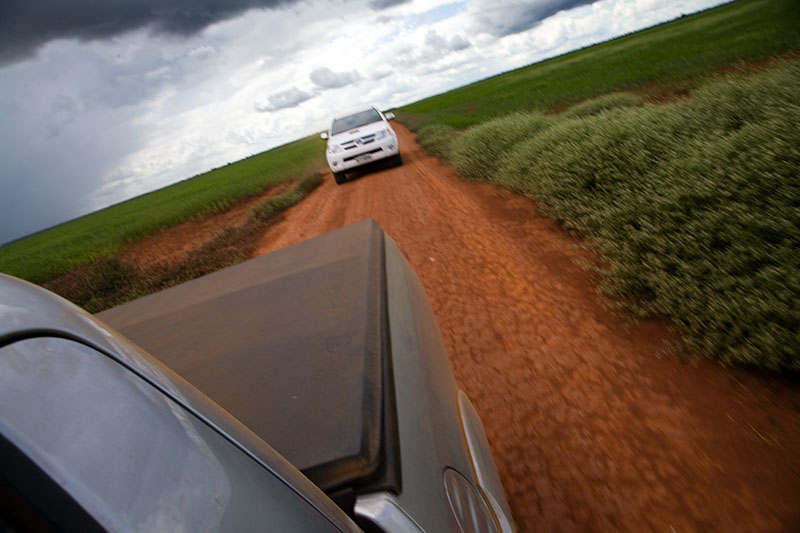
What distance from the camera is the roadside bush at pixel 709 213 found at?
8.44 feet

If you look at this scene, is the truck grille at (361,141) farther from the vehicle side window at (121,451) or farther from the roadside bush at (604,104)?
the vehicle side window at (121,451)

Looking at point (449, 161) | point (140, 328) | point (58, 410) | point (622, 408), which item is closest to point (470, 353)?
point (622, 408)

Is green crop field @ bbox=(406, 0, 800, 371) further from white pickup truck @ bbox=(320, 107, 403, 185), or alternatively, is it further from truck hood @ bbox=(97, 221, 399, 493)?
white pickup truck @ bbox=(320, 107, 403, 185)

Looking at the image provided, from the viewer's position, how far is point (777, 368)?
2.35 meters

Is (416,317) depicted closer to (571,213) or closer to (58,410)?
(58,410)

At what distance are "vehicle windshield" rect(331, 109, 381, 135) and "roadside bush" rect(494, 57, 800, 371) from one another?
24.2ft

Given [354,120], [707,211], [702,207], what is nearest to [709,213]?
[707,211]

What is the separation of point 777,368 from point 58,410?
9.73 ft

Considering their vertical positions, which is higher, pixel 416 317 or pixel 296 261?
pixel 296 261

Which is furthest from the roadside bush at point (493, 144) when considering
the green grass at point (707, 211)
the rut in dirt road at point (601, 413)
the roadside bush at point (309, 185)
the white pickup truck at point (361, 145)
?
the roadside bush at point (309, 185)

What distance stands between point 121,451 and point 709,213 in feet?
12.2

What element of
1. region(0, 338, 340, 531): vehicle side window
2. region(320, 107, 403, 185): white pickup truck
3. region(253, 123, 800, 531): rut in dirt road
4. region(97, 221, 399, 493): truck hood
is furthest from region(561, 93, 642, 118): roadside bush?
region(0, 338, 340, 531): vehicle side window

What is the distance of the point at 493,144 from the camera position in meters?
8.96

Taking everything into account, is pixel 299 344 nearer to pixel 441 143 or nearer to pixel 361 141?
pixel 361 141
